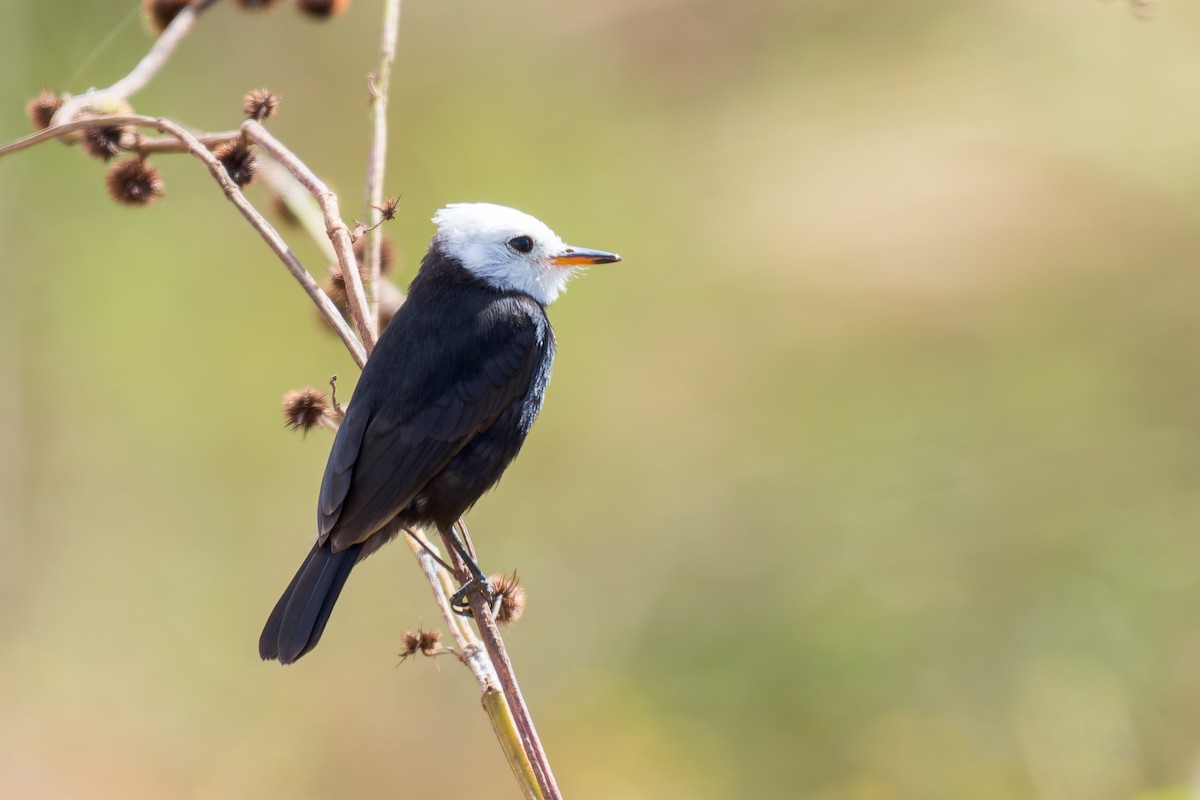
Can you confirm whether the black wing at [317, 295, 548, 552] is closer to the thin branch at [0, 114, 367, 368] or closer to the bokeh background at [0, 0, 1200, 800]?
the thin branch at [0, 114, 367, 368]

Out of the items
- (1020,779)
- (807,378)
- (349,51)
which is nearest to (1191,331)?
(807,378)

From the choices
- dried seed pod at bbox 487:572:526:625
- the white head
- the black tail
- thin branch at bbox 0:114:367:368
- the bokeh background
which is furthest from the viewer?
the bokeh background

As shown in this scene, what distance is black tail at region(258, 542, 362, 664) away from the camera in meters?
3.10

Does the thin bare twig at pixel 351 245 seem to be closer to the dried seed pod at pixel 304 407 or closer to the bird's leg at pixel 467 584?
the bird's leg at pixel 467 584

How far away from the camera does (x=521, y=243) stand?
3.91 m

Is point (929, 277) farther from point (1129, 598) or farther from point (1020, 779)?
point (1020, 779)

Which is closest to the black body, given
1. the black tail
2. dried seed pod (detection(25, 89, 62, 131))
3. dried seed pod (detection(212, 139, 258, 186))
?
the black tail

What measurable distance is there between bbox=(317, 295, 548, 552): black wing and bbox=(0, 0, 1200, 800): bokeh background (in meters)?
2.32

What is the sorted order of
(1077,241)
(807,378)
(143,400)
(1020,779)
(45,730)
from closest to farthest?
(1020,779) < (45,730) < (143,400) < (807,378) < (1077,241)

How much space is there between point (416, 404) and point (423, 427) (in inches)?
2.7

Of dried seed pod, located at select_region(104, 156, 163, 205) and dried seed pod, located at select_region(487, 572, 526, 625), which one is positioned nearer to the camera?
dried seed pod, located at select_region(487, 572, 526, 625)

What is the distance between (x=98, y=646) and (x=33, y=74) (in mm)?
3166

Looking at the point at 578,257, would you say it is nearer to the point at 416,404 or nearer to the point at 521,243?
the point at 521,243

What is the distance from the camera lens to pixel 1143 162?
8.50 meters
